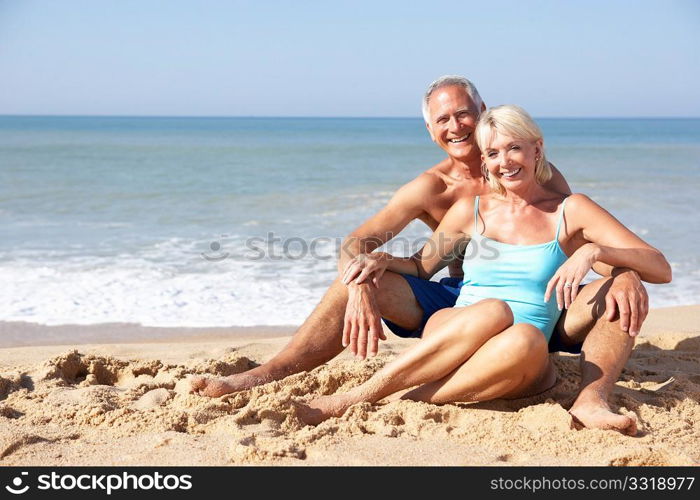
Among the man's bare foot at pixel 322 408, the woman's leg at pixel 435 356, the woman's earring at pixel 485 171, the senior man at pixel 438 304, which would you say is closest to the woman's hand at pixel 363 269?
the senior man at pixel 438 304

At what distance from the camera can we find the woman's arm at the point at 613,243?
117 inches

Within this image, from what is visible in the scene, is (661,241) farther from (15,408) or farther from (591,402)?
(15,408)

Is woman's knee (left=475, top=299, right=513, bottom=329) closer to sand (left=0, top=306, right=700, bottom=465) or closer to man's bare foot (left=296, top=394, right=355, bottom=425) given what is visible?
sand (left=0, top=306, right=700, bottom=465)

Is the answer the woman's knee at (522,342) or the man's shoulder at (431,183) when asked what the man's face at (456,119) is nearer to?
the man's shoulder at (431,183)

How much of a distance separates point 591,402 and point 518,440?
35 centimetres

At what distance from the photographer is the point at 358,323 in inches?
122

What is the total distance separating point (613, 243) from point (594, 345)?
0.41m

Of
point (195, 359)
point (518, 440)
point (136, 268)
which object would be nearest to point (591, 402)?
point (518, 440)

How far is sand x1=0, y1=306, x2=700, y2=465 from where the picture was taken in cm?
258

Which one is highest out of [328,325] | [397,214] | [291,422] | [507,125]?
[507,125]

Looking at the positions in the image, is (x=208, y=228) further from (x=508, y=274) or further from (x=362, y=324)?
(x=508, y=274)

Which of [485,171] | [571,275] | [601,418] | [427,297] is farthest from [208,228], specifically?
[601,418]

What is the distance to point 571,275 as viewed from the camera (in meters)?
2.83
